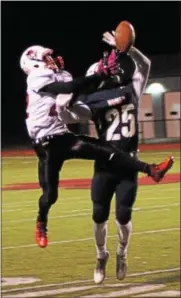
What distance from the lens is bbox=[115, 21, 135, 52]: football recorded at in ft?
18.6

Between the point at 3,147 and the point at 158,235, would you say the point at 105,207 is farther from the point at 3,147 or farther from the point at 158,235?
the point at 3,147

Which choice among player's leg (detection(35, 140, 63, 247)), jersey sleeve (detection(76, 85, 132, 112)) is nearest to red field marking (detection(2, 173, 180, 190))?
player's leg (detection(35, 140, 63, 247))

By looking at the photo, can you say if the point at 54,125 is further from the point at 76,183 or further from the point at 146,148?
the point at 146,148

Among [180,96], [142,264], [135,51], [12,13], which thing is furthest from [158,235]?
[12,13]

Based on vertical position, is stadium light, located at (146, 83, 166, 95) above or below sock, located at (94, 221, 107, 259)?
below

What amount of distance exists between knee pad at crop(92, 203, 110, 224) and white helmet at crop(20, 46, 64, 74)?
1.04 meters

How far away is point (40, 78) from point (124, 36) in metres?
0.76

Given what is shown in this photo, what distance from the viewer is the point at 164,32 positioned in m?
44.4

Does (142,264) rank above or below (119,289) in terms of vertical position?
below

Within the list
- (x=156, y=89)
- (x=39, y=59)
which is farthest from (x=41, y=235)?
(x=156, y=89)

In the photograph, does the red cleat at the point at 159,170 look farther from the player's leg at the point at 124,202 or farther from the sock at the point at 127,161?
the player's leg at the point at 124,202

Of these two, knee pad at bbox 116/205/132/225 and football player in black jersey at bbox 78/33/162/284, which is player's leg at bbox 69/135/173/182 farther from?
knee pad at bbox 116/205/132/225

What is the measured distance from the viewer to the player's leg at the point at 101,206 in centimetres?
637

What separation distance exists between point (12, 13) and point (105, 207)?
125ft
